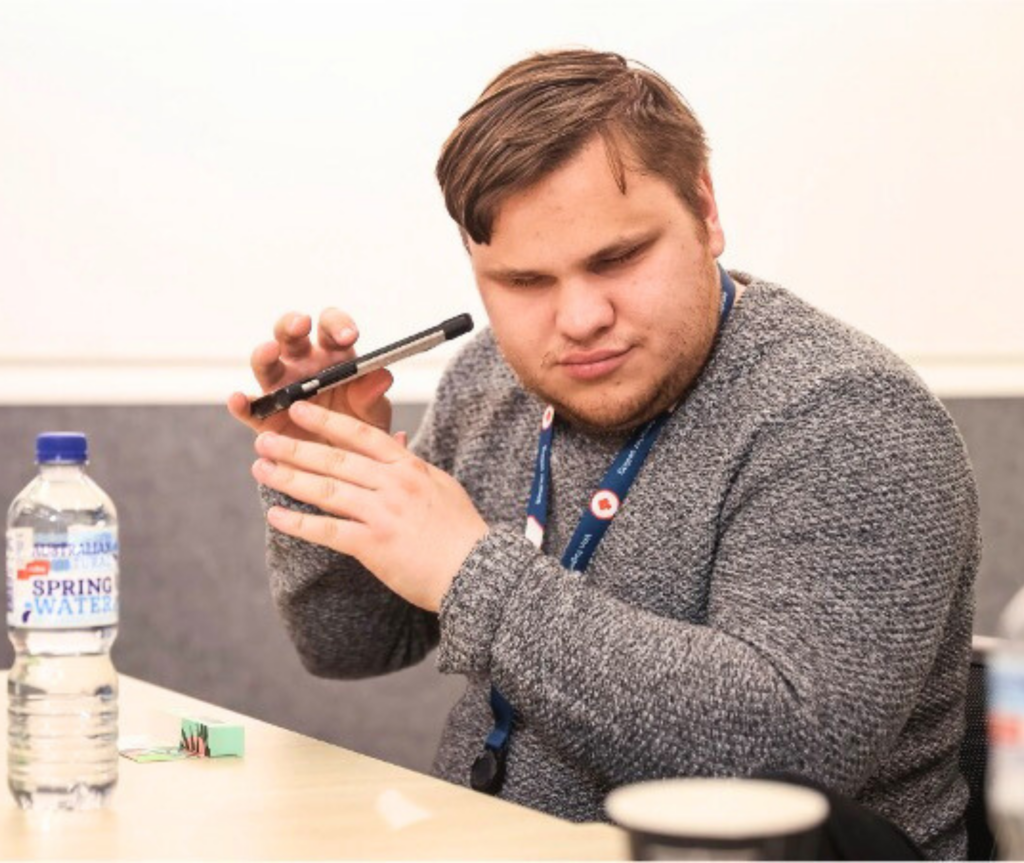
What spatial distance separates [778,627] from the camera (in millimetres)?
1266

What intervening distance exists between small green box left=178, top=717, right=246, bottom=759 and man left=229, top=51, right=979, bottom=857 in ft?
0.54

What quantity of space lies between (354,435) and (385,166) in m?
1.08

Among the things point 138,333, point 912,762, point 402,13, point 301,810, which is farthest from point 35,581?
point 402,13

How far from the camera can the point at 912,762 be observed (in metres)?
1.41

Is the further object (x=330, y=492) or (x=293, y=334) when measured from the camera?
(x=293, y=334)

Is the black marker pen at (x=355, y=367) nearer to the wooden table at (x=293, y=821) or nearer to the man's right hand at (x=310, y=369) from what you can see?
the man's right hand at (x=310, y=369)

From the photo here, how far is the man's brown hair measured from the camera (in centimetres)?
138

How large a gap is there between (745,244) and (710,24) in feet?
1.09

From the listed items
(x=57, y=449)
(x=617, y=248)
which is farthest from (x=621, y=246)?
(x=57, y=449)

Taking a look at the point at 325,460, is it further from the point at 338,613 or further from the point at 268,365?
the point at 338,613

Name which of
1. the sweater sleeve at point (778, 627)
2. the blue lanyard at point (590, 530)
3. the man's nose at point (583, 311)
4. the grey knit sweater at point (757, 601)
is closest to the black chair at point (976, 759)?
the grey knit sweater at point (757, 601)

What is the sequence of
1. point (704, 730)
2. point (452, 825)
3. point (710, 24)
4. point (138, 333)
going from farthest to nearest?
1. point (710, 24)
2. point (138, 333)
3. point (704, 730)
4. point (452, 825)

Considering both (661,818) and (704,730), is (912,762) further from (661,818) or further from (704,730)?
(661,818)

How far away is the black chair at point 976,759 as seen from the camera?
56.0 inches
